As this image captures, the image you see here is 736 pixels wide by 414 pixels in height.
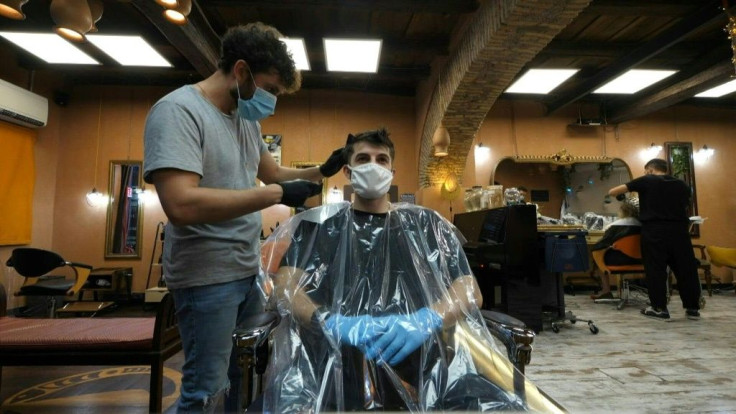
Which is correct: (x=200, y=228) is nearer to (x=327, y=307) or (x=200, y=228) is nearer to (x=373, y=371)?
(x=327, y=307)

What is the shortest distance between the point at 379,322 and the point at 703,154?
8115 mm

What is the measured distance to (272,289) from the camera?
124 centimetres

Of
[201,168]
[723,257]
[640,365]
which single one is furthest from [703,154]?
[201,168]

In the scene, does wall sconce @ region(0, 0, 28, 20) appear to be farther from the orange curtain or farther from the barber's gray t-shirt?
the orange curtain

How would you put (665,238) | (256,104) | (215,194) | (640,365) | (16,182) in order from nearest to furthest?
(215,194), (256,104), (640,365), (665,238), (16,182)

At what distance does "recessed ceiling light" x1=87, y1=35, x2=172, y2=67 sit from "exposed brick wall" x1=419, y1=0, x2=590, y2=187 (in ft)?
12.1

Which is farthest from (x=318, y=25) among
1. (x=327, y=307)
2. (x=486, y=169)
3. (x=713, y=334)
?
(x=713, y=334)

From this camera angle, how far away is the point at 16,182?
476cm

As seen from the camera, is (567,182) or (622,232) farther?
(567,182)

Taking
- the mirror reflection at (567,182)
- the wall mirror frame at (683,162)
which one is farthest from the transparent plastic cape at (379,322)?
the wall mirror frame at (683,162)

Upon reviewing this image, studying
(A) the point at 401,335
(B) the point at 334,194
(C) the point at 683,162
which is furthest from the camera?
(C) the point at 683,162

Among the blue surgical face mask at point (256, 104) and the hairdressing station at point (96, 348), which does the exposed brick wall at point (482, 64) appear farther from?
the hairdressing station at point (96, 348)

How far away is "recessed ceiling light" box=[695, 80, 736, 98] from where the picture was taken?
5.28m

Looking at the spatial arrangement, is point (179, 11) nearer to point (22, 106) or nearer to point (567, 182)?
point (22, 106)
